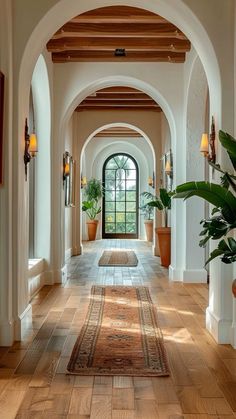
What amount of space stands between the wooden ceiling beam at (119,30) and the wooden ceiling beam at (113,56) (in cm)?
79

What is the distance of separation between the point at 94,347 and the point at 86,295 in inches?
88.1

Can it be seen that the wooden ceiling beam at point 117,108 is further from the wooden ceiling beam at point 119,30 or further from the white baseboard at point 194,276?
the white baseboard at point 194,276

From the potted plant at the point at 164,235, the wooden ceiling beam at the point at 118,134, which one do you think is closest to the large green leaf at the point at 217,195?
the potted plant at the point at 164,235

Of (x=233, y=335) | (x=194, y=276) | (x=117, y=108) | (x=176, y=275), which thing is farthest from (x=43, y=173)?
(x=117, y=108)

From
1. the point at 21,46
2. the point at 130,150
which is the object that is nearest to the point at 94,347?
the point at 21,46

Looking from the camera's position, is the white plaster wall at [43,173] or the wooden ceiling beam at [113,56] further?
the wooden ceiling beam at [113,56]

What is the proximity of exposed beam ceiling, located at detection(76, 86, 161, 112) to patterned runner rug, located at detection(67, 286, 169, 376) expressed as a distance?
4680 mm

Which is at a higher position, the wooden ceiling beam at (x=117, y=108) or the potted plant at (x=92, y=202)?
the wooden ceiling beam at (x=117, y=108)

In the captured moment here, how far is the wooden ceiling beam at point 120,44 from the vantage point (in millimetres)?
6113

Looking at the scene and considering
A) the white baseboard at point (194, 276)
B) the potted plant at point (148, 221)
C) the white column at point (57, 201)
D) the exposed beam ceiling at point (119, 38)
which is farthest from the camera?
the potted plant at point (148, 221)

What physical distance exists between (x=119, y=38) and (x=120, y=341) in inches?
162

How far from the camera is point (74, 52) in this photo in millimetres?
6586

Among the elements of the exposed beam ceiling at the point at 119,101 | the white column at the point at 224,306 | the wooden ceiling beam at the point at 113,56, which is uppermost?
the exposed beam ceiling at the point at 119,101

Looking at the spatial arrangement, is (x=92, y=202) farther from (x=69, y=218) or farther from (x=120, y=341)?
(x=120, y=341)
